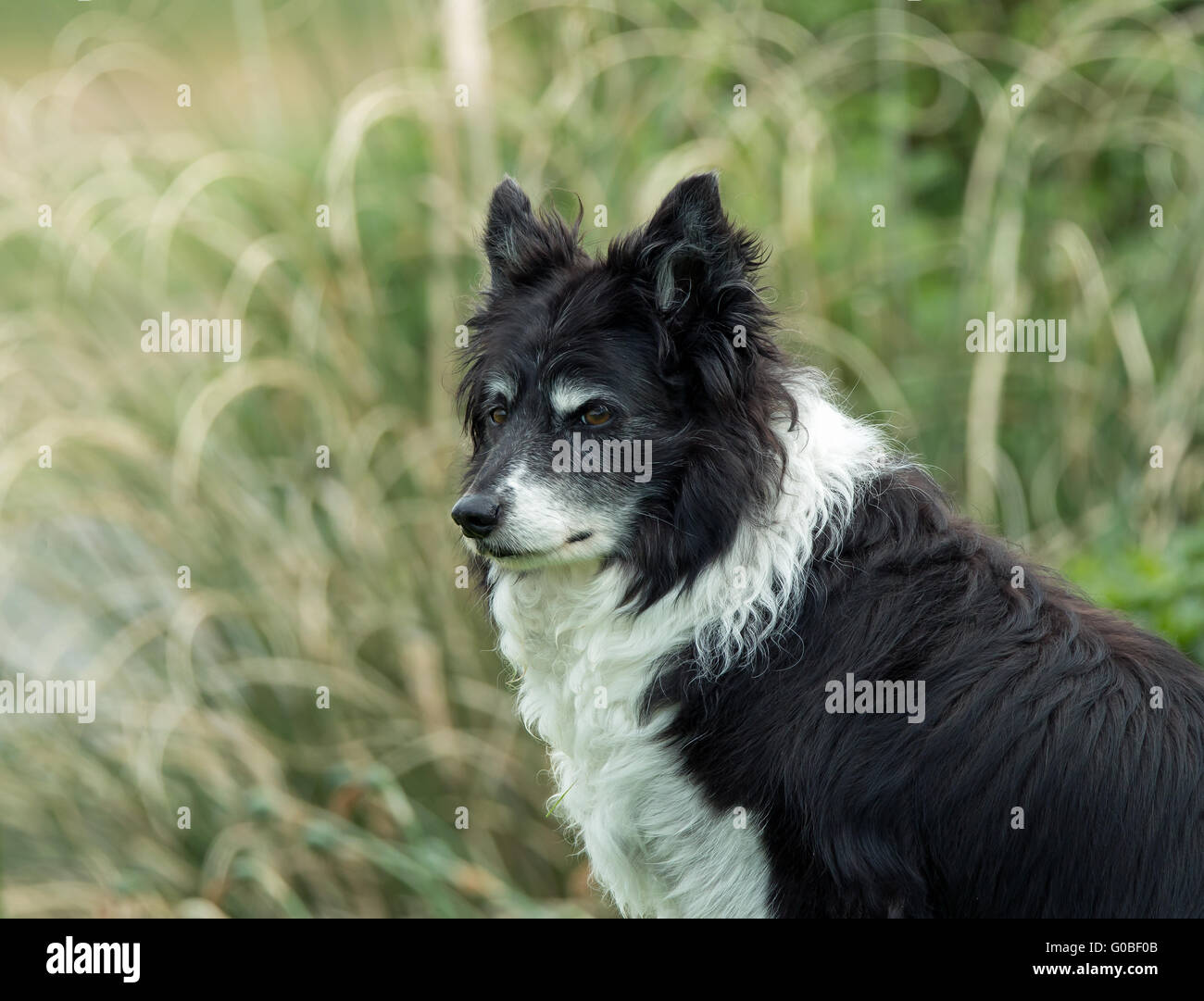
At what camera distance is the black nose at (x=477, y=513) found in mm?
3504

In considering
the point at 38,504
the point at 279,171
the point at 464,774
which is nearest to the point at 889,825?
the point at 464,774

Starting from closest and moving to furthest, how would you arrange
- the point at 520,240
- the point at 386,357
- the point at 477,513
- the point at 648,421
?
the point at 477,513 → the point at 648,421 → the point at 520,240 → the point at 386,357

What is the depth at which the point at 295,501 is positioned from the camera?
588cm

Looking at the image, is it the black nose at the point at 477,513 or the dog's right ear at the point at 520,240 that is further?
the dog's right ear at the point at 520,240

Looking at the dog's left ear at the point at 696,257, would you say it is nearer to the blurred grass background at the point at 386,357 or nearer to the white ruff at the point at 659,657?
the white ruff at the point at 659,657

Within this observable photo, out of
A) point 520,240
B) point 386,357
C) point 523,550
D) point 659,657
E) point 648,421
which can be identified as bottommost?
point 659,657

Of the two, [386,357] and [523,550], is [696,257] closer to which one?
[523,550]

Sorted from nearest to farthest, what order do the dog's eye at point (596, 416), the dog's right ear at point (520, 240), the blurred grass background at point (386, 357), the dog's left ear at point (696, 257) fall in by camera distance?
the dog's left ear at point (696, 257)
the dog's eye at point (596, 416)
the dog's right ear at point (520, 240)
the blurred grass background at point (386, 357)

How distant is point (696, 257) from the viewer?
Result: 11.7 ft

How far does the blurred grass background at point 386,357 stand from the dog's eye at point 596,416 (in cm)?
185

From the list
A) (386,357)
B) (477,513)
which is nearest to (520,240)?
(477,513)

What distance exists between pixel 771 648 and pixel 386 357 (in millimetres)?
3215

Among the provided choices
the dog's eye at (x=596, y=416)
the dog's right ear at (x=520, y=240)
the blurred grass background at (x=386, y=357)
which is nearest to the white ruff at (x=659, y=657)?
the dog's eye at (x=596, y=416)

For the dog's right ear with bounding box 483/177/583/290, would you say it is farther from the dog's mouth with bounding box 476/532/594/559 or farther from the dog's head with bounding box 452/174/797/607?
the dog's mouth with bounding box 476/532/594/559
